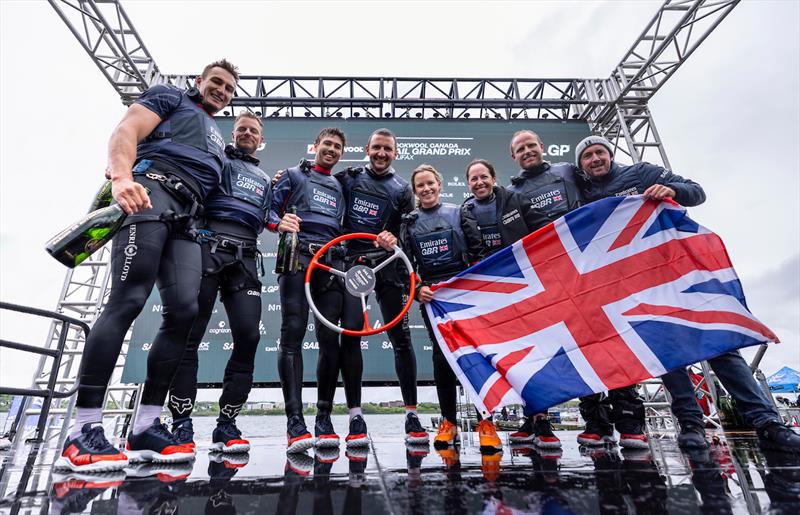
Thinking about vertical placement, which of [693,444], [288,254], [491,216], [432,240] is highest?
[491,216]

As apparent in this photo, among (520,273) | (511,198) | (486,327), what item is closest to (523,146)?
(511,198)

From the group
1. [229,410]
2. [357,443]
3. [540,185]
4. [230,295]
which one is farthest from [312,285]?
[540,185]

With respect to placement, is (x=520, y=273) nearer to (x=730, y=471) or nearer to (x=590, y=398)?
(x=590, y=398)

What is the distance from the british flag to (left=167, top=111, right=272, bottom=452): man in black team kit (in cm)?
117

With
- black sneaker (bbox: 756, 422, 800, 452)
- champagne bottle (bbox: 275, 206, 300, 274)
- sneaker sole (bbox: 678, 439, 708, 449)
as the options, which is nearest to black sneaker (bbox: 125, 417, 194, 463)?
champagne bottle (bbox: 275, 206, 300, 274)

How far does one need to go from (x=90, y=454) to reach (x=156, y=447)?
28 centimetres

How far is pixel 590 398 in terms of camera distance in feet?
8.74

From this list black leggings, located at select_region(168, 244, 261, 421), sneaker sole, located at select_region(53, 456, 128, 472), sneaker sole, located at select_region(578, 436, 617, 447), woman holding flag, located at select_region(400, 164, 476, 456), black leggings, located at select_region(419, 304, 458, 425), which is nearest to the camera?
sneaker sole, located at select_region(53, 456, 128, 472)

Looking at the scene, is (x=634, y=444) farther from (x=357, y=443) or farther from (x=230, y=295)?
(x=230, y=295)

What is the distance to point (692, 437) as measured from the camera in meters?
2.18

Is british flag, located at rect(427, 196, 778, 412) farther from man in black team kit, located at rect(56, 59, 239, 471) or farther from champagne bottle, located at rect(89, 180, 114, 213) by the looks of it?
champagne bottle, located at rect(89, 180, 114, 213)

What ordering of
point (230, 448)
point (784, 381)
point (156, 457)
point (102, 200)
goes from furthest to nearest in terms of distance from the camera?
1. point (784, 381)
2. point (230, 448)
3. point (102, 200)
4. point (156, 457)

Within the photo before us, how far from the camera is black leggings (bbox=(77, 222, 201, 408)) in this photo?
1.67 metres

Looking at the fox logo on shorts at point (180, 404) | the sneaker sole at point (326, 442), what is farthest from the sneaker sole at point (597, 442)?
the fox logo on shorts at point (180, 404)
